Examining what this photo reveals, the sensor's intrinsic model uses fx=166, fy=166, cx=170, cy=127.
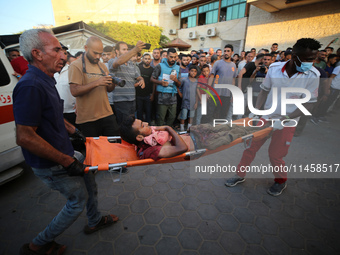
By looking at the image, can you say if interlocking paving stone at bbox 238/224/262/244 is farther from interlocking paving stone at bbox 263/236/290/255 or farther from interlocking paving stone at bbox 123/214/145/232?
interlocking paving stone at bbox 123/214/145/232

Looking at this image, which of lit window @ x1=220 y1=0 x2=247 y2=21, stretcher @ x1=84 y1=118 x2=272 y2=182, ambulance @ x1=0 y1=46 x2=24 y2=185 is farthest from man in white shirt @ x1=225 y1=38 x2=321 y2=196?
lit window @ x1=220 y1=0 x2=247 y2=21

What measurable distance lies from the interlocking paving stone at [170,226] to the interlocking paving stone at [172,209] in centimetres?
9

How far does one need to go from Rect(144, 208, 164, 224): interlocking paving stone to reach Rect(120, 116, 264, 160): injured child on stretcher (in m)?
0.87

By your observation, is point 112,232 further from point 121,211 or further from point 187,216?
point 187,216

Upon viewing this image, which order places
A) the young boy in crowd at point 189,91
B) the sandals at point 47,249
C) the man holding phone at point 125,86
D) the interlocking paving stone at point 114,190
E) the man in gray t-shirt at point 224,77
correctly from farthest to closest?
the man in gray t-shirt at point 224,77 → the young boy in crowd at point 189,91 → the man holding phone at point 125,86 → the interlocking paving stone at point 114,190 → the sandals at point 47,249

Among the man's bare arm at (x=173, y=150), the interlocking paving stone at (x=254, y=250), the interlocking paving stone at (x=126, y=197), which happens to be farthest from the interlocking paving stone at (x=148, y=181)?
the interlocking paving stone at (x=254, y=250)

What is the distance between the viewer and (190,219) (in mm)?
2348

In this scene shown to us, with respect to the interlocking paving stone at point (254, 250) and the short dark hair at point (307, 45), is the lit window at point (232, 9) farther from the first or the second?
the interlocking paving stone at point (254, 250)

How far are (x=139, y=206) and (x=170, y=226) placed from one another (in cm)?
58

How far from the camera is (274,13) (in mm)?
13664

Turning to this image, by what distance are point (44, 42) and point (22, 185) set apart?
2.85m

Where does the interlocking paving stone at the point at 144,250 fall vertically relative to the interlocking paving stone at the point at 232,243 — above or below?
below

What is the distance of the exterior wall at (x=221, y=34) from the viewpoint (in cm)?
1745

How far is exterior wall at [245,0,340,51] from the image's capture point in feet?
35.7
